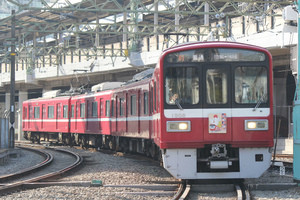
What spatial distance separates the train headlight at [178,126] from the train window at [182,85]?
1.16ft

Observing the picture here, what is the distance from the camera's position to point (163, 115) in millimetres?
9289

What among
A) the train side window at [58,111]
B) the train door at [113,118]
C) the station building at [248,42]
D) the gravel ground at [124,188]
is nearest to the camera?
the gravel ground at [124,188]

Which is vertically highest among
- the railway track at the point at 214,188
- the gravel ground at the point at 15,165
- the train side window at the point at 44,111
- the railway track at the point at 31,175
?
the train side window at the point at 44,111

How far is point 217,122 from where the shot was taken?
926cm

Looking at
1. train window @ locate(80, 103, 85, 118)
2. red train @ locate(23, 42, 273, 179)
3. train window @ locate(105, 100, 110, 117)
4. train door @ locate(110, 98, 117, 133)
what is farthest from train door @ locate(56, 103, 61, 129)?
red train @ locate(23, 42, 273, 179)

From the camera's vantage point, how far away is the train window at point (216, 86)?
9328 mm

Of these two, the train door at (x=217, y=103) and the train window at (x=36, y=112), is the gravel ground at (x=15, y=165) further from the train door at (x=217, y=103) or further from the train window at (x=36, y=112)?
the train window at (x=36, y=112)

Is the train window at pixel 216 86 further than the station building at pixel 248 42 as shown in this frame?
No

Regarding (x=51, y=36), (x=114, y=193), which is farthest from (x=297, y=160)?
(x=51, y=36)

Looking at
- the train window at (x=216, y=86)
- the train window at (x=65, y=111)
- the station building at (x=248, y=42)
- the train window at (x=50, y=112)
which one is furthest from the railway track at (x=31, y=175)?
the train window at (x=50, y=112)

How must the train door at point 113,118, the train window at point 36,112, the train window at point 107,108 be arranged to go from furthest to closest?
the train window at point 36,112 < the train window at point 107,108 < the train door at point 113,118

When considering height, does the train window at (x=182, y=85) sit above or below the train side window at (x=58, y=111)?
above

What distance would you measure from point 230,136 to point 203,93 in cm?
91

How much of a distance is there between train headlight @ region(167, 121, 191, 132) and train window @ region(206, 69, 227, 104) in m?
0.57
